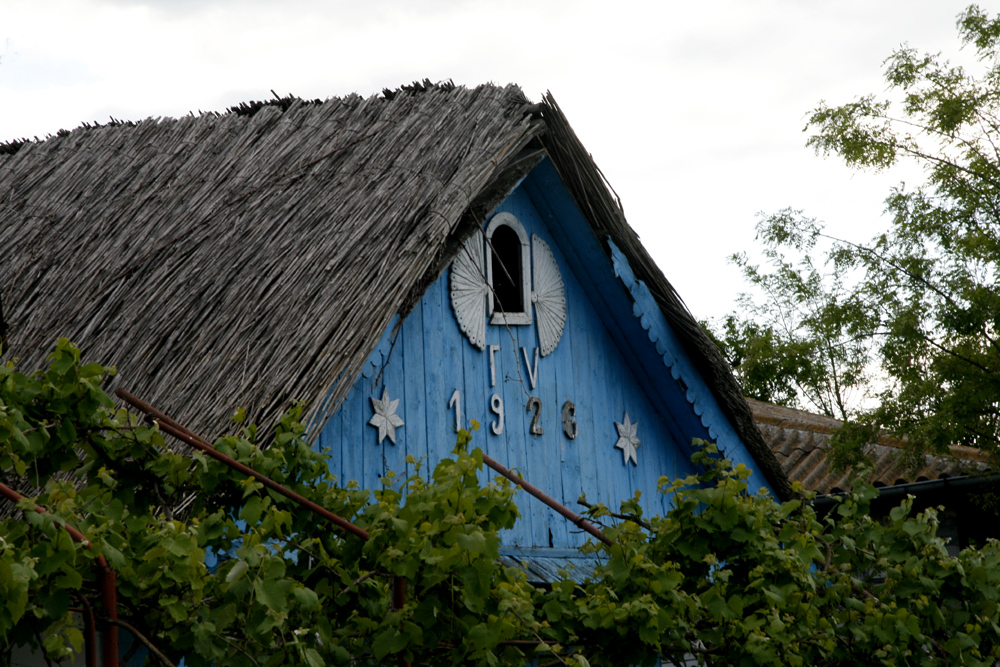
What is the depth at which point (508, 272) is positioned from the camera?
6773mm

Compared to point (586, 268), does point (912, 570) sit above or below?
below

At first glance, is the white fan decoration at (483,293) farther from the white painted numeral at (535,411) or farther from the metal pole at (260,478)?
the metal pole at (260,478)

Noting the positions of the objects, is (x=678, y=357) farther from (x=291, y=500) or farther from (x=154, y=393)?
(x=291, y=500)

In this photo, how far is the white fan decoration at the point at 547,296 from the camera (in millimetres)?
6762

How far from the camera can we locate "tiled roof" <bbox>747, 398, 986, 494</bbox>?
10438 mm

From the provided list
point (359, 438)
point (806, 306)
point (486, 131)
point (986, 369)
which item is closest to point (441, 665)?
point (359, 438)

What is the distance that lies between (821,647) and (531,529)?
233 centimetres

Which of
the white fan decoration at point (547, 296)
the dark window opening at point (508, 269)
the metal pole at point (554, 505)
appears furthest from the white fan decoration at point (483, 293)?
the metal pole at point (554, 505)

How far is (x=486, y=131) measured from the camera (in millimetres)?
6387

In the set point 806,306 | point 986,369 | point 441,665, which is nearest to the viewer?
point 441,665

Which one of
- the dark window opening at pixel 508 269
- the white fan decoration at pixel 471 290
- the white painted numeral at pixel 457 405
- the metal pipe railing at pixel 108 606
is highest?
the dark window opening at pixel 508 269

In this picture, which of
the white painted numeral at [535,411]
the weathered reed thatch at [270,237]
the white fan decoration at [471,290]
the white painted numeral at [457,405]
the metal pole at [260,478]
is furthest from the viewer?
the white painted numeral at [535,411]

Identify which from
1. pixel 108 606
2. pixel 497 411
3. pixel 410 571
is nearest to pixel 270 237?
pixel 497 411

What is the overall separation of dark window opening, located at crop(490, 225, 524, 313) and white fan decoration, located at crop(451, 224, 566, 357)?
4.0 inches
